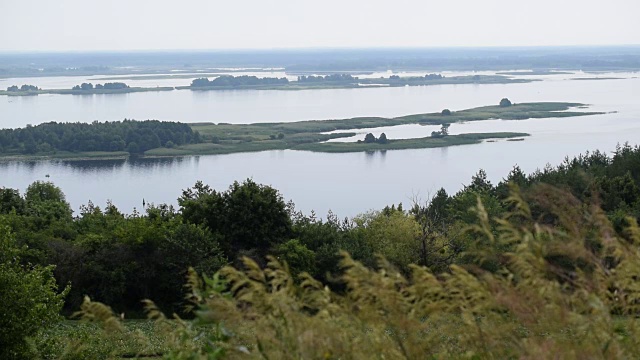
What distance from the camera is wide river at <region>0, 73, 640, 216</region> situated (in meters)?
55.5

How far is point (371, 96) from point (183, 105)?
2707 cm

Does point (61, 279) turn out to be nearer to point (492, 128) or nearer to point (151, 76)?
point (492, 128)

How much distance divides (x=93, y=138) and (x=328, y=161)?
22502 mm

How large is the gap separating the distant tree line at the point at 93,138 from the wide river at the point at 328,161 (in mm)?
4962

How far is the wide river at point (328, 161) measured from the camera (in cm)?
5547

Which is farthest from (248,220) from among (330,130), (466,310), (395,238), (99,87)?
(99,87)

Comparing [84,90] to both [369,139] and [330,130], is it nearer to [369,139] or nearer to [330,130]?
[330,130]

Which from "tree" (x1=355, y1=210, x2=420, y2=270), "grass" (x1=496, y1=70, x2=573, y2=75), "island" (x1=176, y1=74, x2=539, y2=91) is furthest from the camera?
"grass" (x1=496, y1=70, x2=573, y2=75)

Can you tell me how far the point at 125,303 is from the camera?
22625 millimetres

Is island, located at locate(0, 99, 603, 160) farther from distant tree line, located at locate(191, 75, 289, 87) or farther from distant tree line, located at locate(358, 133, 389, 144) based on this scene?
distant tree line, located at locate(191, 75, 289, 87)

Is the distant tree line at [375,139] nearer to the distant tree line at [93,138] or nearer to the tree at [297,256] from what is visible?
the distant tree line at [93,138]

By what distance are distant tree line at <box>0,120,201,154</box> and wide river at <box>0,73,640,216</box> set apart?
4962 millimetres

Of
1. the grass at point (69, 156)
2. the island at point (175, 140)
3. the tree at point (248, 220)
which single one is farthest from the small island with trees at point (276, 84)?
the tree at point (248, 220)

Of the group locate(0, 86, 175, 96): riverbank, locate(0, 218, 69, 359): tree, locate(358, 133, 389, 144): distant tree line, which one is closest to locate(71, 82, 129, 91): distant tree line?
locate(0, 86, 175, 96): riverbank
